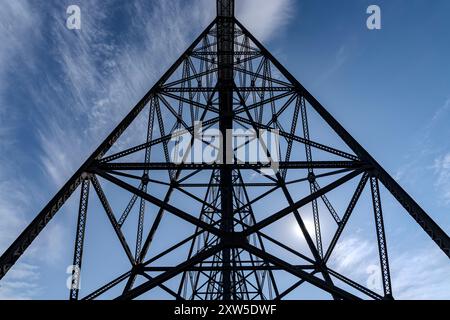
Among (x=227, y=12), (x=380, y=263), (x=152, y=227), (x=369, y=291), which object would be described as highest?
(x=227, y=12)

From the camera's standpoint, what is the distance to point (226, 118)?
33.3 ft

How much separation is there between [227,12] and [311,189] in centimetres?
799

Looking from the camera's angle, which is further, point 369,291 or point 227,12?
point 227,12

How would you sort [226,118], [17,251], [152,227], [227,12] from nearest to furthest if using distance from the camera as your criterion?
[17,251] < [152,227] < [226,118] < [227,12]

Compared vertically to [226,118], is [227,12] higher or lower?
higher

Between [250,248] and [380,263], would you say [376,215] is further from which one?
[250,248]

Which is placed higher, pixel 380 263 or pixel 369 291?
pixel 380 263
